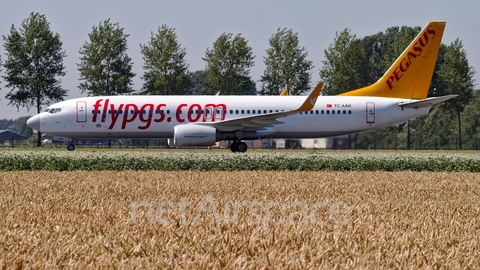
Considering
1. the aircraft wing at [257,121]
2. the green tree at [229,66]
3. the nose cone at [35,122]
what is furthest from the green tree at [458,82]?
the nose cone at [35,122]

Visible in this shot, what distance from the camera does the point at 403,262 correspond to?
6.68 meters

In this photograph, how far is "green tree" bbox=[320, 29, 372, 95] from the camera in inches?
2603

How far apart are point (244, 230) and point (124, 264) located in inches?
106

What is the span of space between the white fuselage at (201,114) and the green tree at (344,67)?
85.1ft

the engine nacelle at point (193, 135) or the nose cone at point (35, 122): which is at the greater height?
the nose cone at point (35, 122)

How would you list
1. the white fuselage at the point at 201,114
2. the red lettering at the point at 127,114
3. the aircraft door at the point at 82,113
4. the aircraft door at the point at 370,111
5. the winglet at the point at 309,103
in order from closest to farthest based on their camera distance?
the winglet at the point at 309,103 < the red lettering at the point at 127,114 < the white fuselage at the point at 201,114 < the aircraft door at the point at 82,113 < the aircraft door at the point at 370,111

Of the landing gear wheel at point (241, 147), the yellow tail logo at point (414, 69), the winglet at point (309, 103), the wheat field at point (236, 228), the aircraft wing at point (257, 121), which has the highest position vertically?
the yellow tail logo at point (414, 69)

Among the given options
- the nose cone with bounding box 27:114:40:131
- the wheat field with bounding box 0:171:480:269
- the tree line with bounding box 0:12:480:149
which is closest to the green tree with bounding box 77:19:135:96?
the tree line with bounding box 0:12:480:149

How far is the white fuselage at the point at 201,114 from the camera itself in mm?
38000

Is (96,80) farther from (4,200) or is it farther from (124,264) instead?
(124,264)

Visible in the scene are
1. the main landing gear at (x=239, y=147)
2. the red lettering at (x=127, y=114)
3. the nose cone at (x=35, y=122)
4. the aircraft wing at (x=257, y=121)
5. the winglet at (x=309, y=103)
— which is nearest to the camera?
the winglet at (x=309, y=103)

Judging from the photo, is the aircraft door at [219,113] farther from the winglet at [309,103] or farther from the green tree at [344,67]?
the green tree at [344,67]

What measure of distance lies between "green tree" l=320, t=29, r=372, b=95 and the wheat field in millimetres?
49662

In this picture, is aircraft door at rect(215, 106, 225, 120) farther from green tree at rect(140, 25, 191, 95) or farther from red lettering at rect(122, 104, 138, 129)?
green tree at rect(140, 25, 191, 95)
